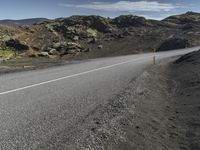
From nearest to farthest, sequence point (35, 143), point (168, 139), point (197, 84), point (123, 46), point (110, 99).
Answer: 1. point (35, 143)
2. point (168, 139)
3. point (110, 99)
4. point (197, 84)
5. point (123, 46)

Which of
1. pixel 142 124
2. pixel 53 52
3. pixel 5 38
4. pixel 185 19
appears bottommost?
pixel 53 52

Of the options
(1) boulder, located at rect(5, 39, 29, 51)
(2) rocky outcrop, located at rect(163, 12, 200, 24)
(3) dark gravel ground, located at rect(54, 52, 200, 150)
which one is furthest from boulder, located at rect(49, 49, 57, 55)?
(2) rocky outcrop, located at rect(163, 12, 200, 24)

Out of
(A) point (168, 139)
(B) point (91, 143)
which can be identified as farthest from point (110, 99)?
(B) point (91, 143)

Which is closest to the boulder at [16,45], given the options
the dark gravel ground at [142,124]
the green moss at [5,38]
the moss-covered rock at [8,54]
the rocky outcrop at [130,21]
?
the green moss at [5,38]

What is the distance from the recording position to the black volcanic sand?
6645 mm

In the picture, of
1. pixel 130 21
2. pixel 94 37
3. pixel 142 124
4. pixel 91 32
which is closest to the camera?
pixel 142 124

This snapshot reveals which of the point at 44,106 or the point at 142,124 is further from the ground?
the point at 44,106

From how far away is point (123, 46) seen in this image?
57562mm

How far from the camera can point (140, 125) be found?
8.26 meters

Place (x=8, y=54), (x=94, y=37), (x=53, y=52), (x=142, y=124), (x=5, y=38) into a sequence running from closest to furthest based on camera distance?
(x=142, y=124) → (x=8, y=54) → (x=53, y=52) → (x=5, y=38) → (x=94, y=37)

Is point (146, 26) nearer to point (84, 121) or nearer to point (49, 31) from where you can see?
point (49, 31)

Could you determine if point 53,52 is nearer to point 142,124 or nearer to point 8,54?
→ point 8,54

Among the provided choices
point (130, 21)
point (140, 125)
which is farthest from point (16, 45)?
point (140, 125)

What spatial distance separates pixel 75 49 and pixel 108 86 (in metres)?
39.1
